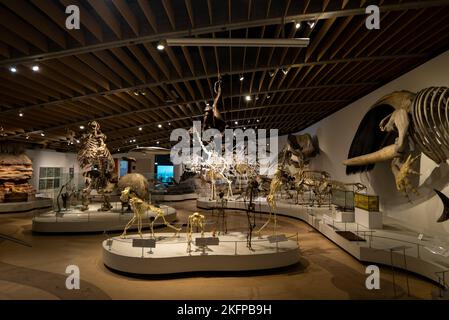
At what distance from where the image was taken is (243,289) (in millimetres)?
3938

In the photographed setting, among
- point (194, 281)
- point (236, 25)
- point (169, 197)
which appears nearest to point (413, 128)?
point (236, 25)

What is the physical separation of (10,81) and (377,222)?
30.2ft

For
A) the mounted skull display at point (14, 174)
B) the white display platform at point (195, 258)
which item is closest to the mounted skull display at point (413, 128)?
the white display platform at point (195, 258)

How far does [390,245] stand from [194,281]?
375cm

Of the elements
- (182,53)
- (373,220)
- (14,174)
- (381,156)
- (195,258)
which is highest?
(182,53)

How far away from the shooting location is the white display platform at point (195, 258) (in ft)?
14.1

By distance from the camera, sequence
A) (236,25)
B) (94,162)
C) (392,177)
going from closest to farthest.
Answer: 1. (236,25)
2. (392,177)
3. (94,162)

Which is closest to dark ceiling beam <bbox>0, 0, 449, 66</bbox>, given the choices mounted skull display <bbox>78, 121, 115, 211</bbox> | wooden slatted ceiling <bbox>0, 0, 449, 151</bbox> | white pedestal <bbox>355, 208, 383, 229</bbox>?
wooden slatted ceiling <bbox>0, 0, 449, 151</bbox>

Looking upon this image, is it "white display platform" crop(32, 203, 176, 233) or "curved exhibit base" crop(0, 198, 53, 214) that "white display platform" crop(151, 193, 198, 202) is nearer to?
"curved exhibit base" crop(0, 198, 53, 214)

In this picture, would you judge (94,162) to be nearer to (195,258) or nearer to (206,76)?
(206,76)

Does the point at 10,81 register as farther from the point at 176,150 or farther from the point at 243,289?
the point at 176,150

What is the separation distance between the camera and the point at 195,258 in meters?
4.43

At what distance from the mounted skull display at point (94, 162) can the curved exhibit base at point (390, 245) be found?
Answer: 654 centimetres
